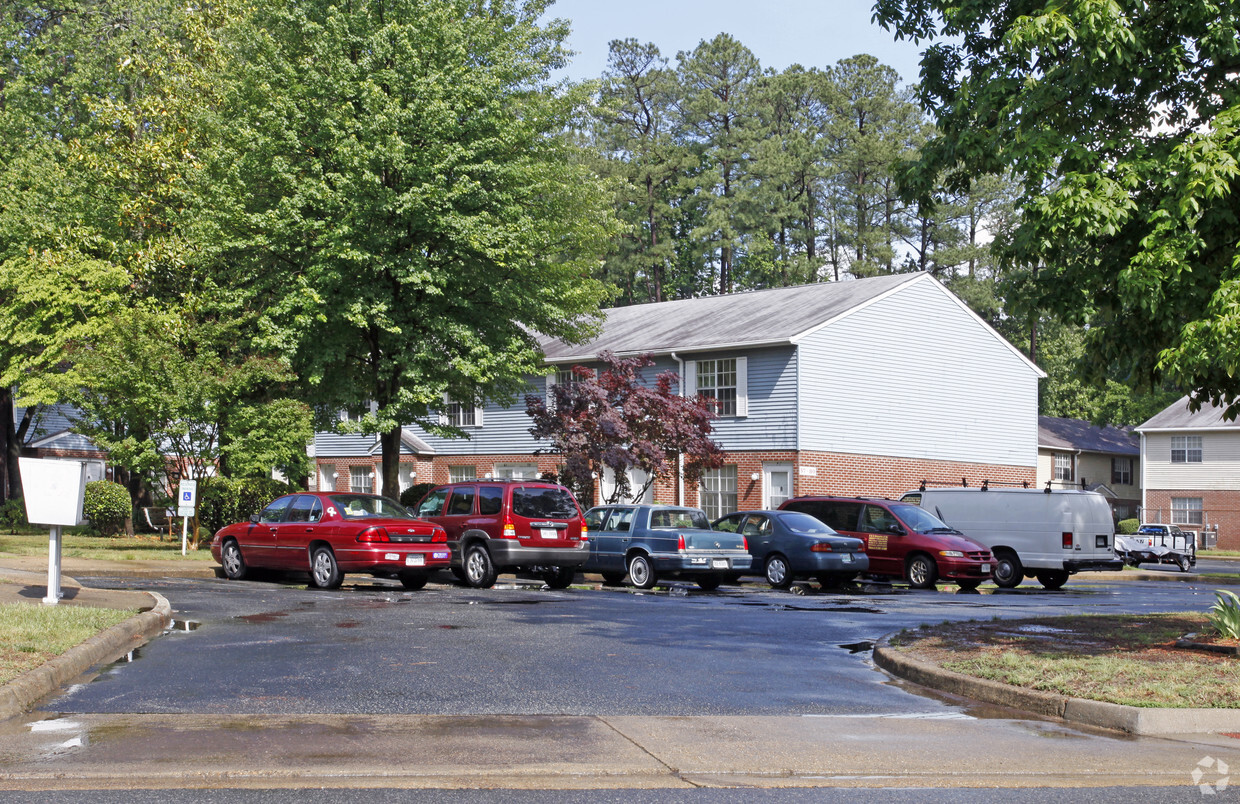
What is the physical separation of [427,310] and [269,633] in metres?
14.2

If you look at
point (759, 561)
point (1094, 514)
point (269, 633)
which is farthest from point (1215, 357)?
point (1094, 514)

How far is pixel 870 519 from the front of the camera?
2505cm

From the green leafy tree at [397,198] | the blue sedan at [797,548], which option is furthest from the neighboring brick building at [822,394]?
the blue sedan at [797,548]

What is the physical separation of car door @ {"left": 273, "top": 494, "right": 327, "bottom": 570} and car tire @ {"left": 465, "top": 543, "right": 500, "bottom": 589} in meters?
2.63

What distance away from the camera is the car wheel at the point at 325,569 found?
1973 centimetres

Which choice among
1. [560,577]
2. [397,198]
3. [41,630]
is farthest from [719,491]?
[41,630]

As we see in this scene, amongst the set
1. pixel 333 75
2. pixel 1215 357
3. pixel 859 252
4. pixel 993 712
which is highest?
pixel 859 252

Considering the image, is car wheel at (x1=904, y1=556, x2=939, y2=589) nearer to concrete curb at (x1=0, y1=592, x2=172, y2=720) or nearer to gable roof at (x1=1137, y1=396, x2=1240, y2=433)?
concrete curb at (x1=0, y1=592, x2=172, y2=720)

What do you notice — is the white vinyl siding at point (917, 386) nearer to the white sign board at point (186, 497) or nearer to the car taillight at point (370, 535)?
the white sign board at point (186, 497)

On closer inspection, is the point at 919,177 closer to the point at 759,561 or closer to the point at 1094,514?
the point at 759,561

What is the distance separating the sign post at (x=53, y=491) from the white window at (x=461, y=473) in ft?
92.3

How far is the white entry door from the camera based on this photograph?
112 feet

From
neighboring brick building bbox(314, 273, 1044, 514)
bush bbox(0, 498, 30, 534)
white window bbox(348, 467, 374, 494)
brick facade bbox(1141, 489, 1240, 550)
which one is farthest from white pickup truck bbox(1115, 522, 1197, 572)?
bush bbox(0, 498, 30, 534)

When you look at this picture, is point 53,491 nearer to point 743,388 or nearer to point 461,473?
point 743,388
